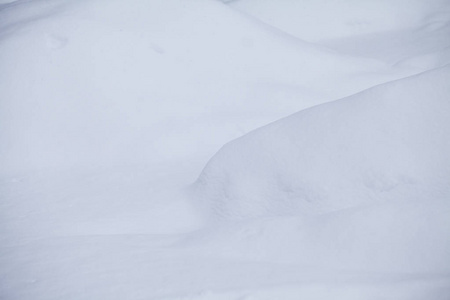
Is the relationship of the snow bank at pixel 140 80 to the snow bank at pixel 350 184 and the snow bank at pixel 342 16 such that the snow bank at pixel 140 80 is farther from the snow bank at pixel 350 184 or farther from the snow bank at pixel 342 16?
the snow bank at pixel 342 16

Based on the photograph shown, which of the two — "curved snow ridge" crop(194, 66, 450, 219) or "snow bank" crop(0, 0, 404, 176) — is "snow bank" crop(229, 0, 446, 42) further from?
"curved snow ridge" crop(194, 66, 450, 219)

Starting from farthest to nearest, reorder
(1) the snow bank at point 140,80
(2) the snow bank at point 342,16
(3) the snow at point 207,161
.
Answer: (2) the snow bank at point 342,16, (1) the snow bank at point 140,80, (3) the snow at point 207,161

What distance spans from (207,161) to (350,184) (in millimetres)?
1160

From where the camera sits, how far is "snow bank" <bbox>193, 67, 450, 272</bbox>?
1.57 meters

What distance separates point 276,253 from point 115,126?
1.71 metres

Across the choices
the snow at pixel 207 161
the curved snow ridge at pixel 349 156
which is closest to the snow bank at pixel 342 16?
the snow at pixel 207 161

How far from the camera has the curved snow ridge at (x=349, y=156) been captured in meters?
Answer: 1.82

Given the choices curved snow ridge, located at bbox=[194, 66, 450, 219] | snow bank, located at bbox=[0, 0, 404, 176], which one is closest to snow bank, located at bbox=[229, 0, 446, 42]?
snow bank, located at bbox=[0, 0, 404, 176]

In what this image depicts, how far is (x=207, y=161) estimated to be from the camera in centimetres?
292

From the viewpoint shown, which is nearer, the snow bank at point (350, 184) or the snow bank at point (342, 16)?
the snow bank at point (350, 184)

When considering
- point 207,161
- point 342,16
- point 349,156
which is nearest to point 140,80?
point 207,161

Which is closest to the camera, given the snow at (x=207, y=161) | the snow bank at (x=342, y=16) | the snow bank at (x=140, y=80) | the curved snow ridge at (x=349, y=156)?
the snow at (x=207, y=161)

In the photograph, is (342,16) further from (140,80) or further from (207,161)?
(207,161)

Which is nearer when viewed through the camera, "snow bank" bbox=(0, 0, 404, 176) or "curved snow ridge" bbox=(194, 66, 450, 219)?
"curved snow ridge" bbox=(194, 66, 450, 219)
